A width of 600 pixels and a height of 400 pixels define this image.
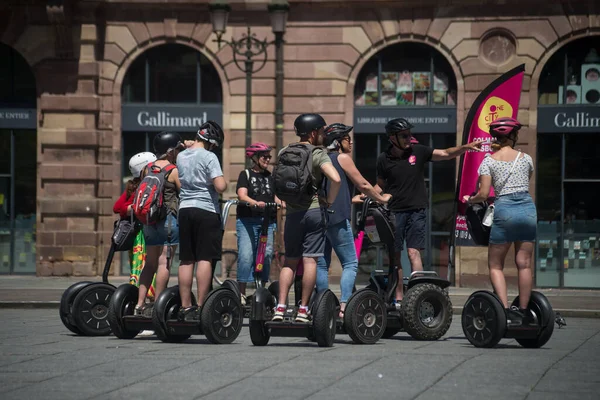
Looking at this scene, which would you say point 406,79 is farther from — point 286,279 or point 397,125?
point 286,279

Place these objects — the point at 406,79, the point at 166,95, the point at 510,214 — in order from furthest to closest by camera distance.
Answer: the point at 166,95
the point at 406,79
the point at 510,214

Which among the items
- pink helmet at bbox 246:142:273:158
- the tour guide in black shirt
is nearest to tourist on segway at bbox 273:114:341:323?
the tour guide in black shirt

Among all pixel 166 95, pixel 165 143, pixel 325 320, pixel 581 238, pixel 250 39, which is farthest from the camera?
pixel 166 95

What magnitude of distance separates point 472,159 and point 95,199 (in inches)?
307

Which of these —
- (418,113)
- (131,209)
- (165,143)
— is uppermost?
(418,113)

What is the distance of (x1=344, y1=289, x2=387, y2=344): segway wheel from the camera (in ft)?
33.8

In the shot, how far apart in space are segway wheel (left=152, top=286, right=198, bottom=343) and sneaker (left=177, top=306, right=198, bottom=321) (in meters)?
0.09

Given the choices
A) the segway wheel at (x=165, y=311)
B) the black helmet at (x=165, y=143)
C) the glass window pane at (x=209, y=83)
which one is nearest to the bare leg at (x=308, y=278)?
the segway wheel at (x=165, y=311)

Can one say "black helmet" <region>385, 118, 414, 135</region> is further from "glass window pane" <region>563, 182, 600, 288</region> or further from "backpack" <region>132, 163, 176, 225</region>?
"glass window pane" <region>563, 182, 600, 288</region>

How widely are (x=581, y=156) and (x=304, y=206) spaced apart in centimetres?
1196

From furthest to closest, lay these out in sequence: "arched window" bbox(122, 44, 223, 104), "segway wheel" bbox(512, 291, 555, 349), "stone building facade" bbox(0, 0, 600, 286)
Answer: "arched window" bbox(122, 44, 223, 104), "stone building facade" bbox(0, 0, 600, 286), "segway wheel" bbox(512, 291, 555, 349)

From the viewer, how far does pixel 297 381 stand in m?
7.95

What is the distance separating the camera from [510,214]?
34.0 ft

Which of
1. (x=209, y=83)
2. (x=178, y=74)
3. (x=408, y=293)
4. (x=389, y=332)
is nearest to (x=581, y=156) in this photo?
(x=209, y=83)
